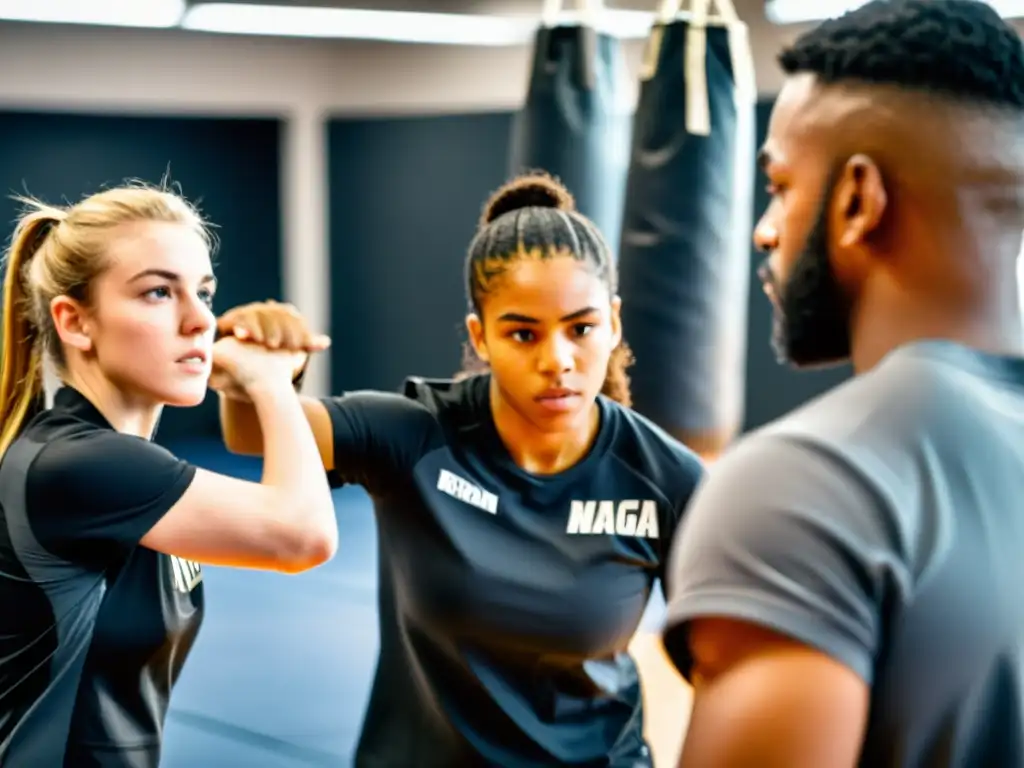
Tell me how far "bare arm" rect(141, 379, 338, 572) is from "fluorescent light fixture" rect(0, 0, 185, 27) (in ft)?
14.2

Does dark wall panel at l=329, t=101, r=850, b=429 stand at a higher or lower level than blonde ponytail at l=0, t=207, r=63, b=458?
lower

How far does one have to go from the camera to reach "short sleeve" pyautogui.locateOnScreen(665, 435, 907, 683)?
0.61 metres

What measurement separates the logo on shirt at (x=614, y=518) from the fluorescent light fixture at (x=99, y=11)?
449cm

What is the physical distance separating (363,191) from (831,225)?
6047 mm

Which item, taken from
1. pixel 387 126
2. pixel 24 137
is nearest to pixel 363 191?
pixel 387 126

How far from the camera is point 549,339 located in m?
1.60

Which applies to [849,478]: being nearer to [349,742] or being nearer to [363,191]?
[349,742]

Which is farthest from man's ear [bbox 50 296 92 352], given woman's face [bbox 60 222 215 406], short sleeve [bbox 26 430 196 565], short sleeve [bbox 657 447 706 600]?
short sleeve [bbox 657 447 706 600]

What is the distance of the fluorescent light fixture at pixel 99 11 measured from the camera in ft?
16.6

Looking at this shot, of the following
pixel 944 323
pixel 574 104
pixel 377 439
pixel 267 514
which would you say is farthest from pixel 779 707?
pixel 574 104

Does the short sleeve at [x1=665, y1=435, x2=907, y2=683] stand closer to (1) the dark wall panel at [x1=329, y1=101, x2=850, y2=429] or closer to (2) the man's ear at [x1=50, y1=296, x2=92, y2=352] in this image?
(2) the man's ear at [x1=50, y1=296, x2=92, y2=352]

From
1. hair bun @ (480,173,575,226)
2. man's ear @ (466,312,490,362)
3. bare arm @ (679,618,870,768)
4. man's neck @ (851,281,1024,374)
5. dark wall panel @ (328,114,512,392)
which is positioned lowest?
dark wall panel @ (328,114,512,392)

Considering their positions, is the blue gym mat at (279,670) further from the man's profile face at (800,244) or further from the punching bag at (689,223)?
the man's profile face at (800,244)

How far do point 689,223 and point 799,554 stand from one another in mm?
2884
